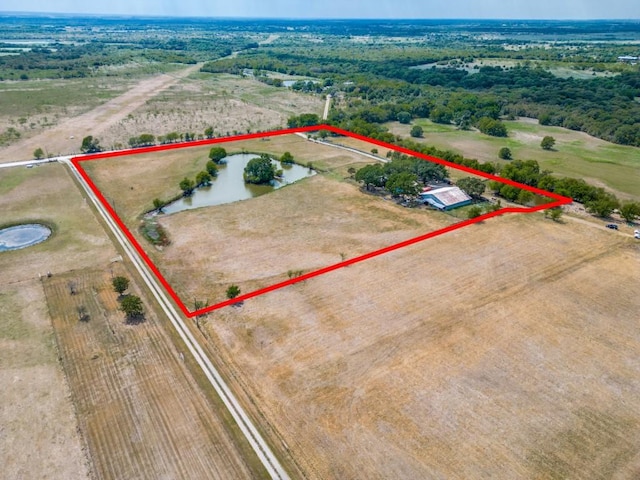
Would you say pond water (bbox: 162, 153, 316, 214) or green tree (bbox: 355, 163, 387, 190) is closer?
pond water (bbox: 162, 153, 316, 214)

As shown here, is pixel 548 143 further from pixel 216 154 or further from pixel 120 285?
pixel 120 285

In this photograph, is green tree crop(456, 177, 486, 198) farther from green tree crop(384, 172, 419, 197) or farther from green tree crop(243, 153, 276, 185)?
green tree crop(243, 153, 276, 185)

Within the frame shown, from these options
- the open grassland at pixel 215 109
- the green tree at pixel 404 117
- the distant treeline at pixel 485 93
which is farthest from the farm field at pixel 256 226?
the distant treeline at pixel 485 93

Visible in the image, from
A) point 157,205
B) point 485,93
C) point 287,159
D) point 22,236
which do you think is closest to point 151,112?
point 287,159

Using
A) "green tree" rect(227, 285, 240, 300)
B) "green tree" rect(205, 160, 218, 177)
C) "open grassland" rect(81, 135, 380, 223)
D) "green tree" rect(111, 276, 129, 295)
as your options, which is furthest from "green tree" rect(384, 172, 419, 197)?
"green tree" rect(111, 276, 129, 295)

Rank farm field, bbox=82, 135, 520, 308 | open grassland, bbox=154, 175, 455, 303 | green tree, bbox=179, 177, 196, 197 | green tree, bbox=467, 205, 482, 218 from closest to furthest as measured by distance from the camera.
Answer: open grassland, bbox=154, 175, 455, 303 < farm field, bbox=82, 135, 520, 308 < green tree, bbox=467, 205, 482, 218 < green tree, bbox=179, 177, 196, 197

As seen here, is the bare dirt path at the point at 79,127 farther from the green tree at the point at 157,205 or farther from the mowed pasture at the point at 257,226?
the green tree at the point at 157,205
